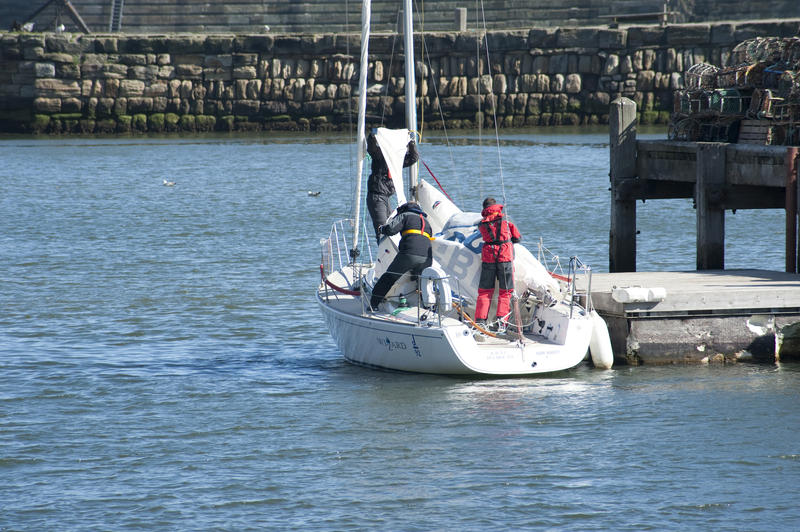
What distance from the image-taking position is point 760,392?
12.1 m

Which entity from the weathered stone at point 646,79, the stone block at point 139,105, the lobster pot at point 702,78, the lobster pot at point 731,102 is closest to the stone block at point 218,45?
the stone block at point 139,105

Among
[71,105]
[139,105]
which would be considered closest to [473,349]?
[139,105]

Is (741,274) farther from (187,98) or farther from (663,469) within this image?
(187,98)

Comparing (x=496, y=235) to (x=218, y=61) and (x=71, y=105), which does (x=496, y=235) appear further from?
(x=71, y=105)

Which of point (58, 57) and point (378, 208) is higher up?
point (58, 57)

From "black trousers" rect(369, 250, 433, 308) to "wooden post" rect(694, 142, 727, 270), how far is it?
372 cm

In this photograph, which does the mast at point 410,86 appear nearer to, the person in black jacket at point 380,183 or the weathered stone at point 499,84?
the person in black jacket at point 380,183

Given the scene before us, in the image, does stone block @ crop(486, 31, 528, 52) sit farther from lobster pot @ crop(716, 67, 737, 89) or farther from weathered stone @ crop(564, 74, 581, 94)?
lobster pot @ crop(716, 67, 737, 89)

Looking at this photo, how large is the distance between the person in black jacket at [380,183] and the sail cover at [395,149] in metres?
0.10

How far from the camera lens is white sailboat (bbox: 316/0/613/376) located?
476 inches

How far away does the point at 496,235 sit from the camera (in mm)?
12453

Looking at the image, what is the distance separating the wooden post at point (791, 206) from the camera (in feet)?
44.5

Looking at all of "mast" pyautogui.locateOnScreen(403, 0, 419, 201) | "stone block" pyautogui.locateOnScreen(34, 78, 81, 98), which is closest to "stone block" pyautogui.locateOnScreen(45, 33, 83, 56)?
"stone block" pyautogui.locateOnScreen(34, 78, 81, 98)

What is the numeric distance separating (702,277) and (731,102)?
110 inches
